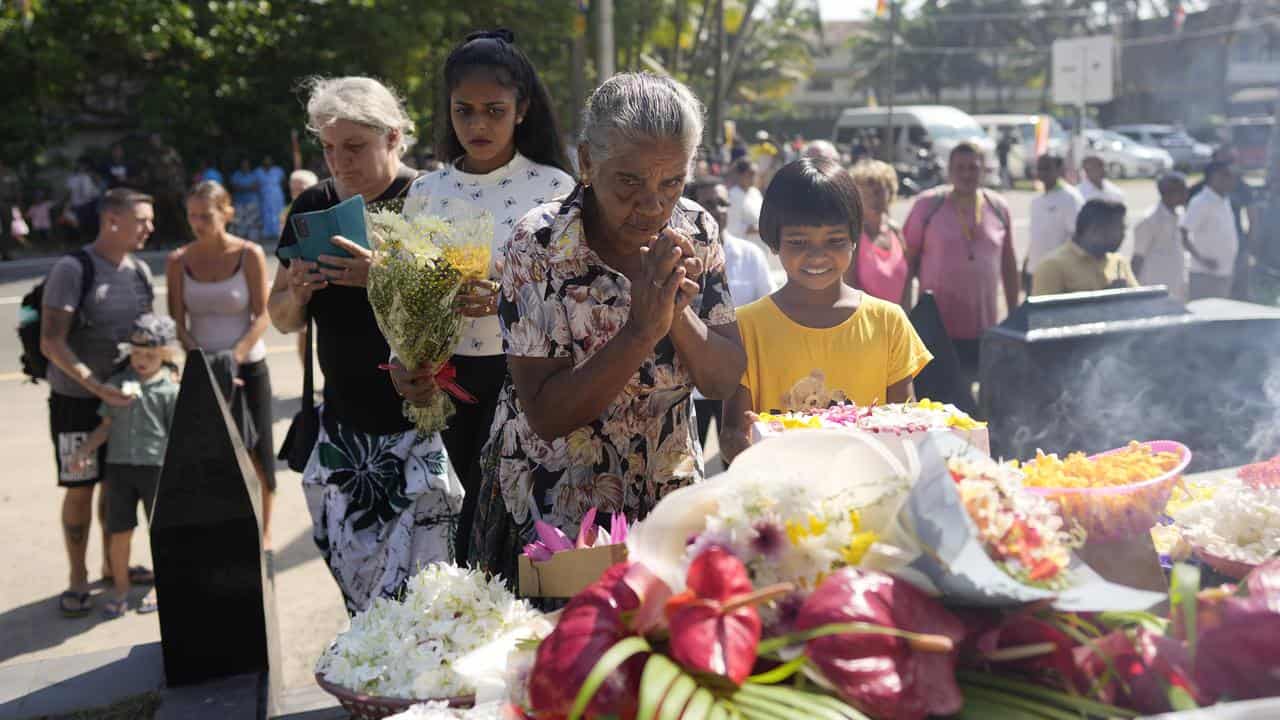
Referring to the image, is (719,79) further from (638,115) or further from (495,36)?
(638,115)

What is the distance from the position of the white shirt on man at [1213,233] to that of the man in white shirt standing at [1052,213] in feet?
4.25

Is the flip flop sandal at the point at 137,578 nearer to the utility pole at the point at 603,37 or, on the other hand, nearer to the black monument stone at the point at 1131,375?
the black monument stone at the point at 1131,375

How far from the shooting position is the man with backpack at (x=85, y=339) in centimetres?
522

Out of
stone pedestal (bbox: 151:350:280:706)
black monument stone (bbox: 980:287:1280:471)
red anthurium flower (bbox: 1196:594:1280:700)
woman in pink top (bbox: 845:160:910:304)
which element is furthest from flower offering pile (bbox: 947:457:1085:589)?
woman in pink top (bbox: 845:160:910:304)

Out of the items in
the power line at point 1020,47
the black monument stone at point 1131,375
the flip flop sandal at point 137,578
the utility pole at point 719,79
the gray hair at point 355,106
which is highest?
the power line at point 1020,47

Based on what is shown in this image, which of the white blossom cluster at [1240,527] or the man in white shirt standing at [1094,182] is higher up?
the man in white shirt standing at [1094,182]

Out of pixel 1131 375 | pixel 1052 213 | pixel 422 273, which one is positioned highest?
pixel 422 273

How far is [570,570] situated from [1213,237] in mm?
9355

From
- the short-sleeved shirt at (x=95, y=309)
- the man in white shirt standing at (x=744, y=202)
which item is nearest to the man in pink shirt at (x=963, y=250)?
the man in white shirt standing at (x=744, y=202)

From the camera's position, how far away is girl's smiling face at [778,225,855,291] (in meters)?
3.13

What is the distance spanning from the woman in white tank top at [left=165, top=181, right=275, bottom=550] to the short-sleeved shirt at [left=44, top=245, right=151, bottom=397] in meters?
0.36

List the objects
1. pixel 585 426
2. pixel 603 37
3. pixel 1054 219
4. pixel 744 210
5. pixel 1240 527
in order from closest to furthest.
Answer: pixel 1240 527 → pixel 585 426 → pixel 1054 219 → pixel 744 210 → pixel 603 37

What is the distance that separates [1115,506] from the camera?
1.90 metres

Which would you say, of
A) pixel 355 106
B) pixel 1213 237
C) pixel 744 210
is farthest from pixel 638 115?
pixel 1213 237
